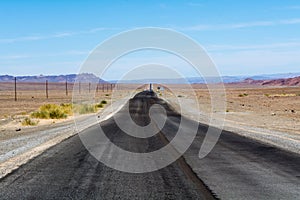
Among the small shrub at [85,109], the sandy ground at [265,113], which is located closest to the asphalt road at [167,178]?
the sandy ground at [265,113]

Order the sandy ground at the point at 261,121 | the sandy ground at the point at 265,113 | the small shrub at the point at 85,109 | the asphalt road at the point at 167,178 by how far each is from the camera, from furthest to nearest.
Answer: the small shrub at the point at 85,109 → the sandy ground at the point at 265,113 → the sandy ground at the point at 261,121 → the asphalt road at the point at 167,178

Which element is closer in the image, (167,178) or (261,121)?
(167,178)

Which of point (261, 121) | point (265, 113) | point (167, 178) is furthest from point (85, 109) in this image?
point (167, 178)

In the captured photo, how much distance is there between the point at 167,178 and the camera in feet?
32.2

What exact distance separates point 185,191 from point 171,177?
1.49 metres

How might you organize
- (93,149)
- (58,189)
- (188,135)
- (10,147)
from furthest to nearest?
(188,135) < (10,147) < (93,149) < (58,189)

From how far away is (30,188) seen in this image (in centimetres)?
880

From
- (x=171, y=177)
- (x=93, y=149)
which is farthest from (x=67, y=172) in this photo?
(x=93, y=149)

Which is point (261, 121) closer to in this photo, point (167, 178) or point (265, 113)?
point (265, 113)

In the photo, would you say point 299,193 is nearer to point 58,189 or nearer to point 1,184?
point 58,189

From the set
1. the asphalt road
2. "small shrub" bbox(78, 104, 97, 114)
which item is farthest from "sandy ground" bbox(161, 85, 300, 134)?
the asphalt road

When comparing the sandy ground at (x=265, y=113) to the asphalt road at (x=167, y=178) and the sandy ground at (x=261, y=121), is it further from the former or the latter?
the asphalt road at (x=167, y=178)

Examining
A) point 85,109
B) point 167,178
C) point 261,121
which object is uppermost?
point 167,178

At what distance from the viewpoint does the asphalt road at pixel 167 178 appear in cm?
830
